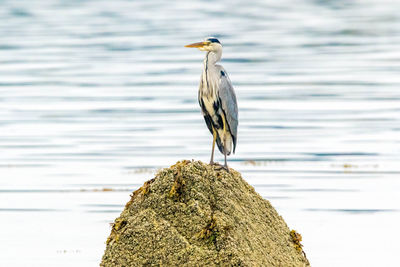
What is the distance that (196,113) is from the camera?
26.9 m

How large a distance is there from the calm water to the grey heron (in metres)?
2.31

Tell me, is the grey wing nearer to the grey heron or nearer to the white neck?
the grey heron

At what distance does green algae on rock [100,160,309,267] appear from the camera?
29.9ft

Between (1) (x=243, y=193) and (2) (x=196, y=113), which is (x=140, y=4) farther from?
(1) (x=243, y=193)

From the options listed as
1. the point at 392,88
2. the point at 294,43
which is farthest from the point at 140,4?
the point at 392,88

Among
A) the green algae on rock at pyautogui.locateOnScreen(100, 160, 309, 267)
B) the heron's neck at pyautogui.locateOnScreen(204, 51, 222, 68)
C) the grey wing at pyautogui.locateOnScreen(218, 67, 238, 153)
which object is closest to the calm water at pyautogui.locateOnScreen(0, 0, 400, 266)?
the grey wing at pyautogui.locateOnScreen(218, 67, 238, 153)

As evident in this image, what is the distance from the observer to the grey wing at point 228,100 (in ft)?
35.3

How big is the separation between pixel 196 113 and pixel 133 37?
25.6 meters

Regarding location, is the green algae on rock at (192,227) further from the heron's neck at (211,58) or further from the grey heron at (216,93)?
the heron's neck at (211,58)

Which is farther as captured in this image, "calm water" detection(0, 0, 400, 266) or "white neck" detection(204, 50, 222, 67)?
"calm water" detection(0, 0, 400, 266)

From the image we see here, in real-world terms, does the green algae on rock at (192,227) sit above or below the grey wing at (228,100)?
below

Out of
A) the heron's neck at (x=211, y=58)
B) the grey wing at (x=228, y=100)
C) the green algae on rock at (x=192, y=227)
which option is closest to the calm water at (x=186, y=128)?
the grey wing at (x=228, y=100)

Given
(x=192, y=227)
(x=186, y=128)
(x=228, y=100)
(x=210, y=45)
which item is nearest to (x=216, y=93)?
(x=228, y=100)

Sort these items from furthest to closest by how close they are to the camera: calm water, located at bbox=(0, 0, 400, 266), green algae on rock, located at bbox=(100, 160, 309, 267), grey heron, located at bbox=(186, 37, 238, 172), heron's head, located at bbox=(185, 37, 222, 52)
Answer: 1. calm water, located at bbox=(0, 0, 400, 266)
2. heron's head, located at bbox=(185, 37, 222, 52)
3. grey heron, located at bbox=(186, 37, 238, 172)
4. green algae on rock, located at bbox=(100, 160, 309, 267)
